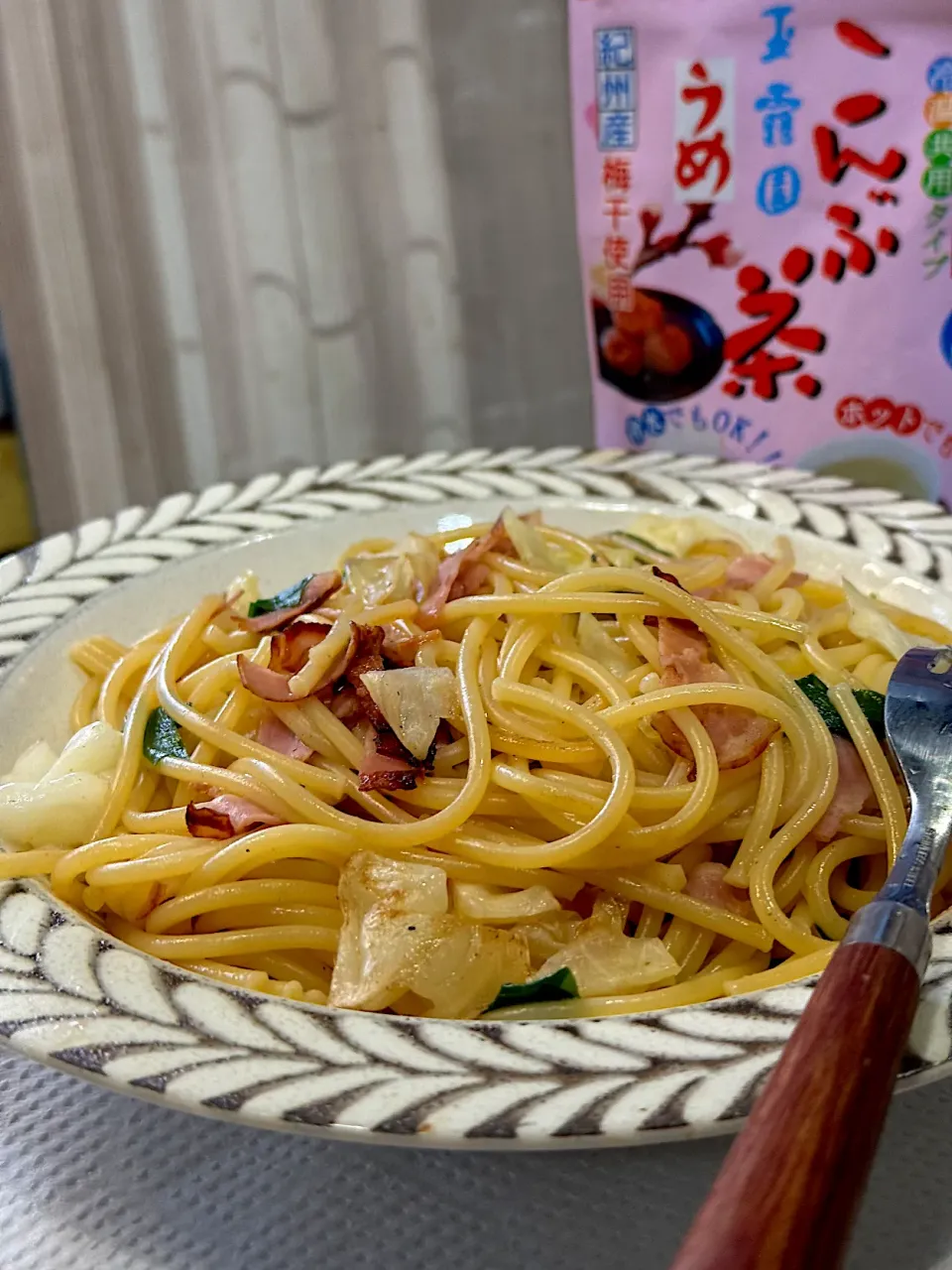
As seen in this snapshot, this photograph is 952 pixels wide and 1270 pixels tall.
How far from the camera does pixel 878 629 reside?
1393mm

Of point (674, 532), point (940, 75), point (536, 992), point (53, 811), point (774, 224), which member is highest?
point (940, 75)

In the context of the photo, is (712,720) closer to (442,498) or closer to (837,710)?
(837,710)

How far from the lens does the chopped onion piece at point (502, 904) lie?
1.06 metres

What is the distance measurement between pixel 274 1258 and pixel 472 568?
86 cm

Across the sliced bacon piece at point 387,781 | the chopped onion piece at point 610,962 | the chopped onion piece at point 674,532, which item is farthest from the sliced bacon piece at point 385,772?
the chopped onion piece at point 674,532

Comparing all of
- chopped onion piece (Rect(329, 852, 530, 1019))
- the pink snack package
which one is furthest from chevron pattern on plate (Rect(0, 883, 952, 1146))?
the pink snack package

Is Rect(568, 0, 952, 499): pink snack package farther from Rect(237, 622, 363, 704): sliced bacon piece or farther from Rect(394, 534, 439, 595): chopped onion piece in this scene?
Rect(237, 622, 363, 704): sliced bacon piece

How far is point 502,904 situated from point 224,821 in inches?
12.4

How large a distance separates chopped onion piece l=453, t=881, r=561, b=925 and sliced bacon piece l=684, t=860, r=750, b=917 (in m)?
0.16

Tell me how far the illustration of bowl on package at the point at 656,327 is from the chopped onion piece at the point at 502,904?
1327 mm

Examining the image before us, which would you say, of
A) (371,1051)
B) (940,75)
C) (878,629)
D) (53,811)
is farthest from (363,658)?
(940,75)

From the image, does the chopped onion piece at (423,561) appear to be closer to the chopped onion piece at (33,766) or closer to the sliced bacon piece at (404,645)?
the sliced bacon piece at (404,645)

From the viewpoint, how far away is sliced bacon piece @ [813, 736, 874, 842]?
3.88ft

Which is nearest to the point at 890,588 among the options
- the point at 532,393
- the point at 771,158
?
the point at 771,158
